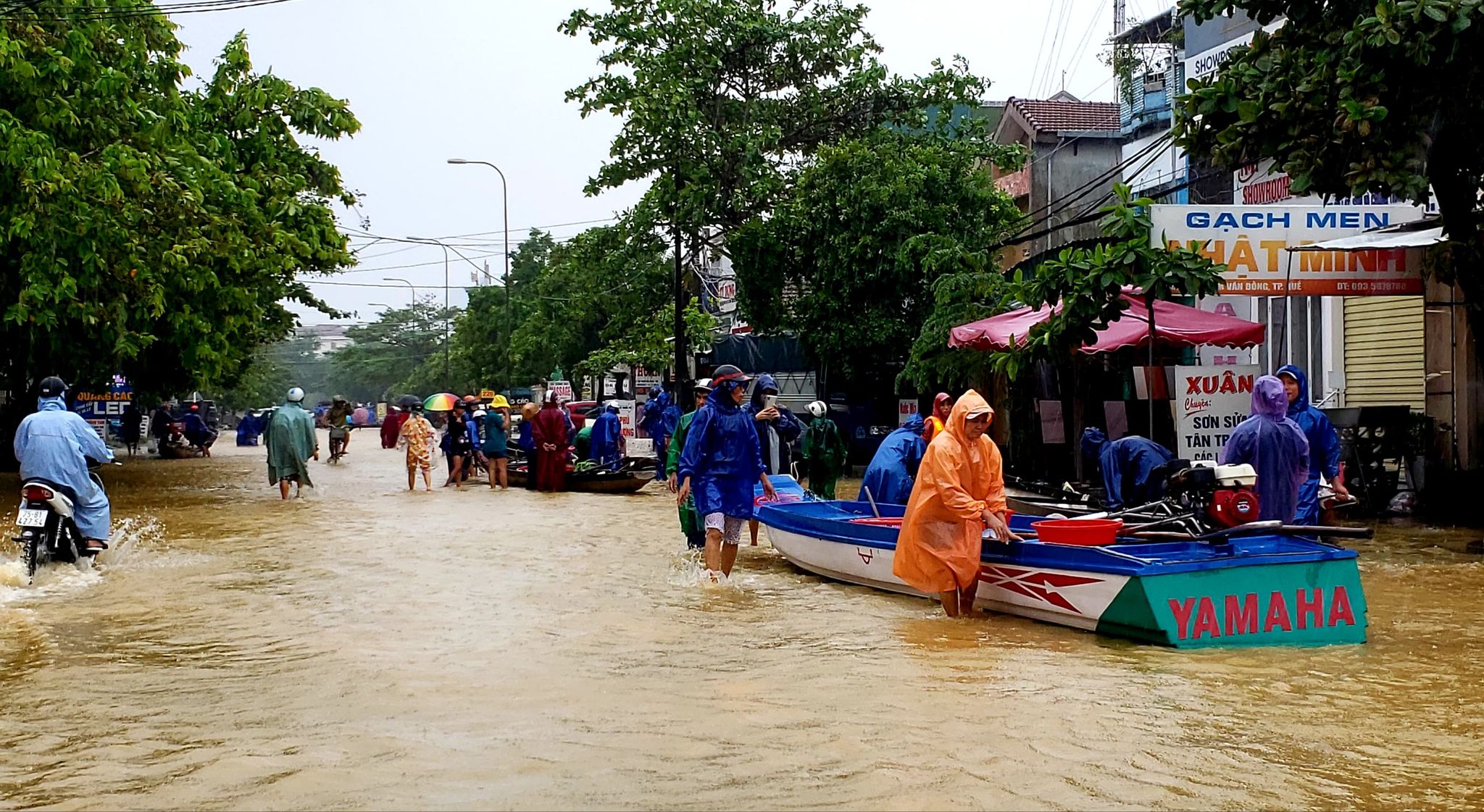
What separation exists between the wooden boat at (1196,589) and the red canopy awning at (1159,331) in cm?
574

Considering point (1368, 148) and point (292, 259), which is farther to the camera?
point (292, 259)

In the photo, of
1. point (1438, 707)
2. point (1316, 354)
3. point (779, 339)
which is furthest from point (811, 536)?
point (779, 339)

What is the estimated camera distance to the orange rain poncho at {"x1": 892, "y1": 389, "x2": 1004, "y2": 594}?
357 inches

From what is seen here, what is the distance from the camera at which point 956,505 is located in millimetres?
9023

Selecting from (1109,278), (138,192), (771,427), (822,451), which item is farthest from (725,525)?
(138,192)

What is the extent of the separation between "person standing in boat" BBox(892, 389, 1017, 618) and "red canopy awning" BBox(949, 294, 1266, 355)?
18.2ft

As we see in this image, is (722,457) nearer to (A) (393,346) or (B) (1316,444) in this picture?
(B) (1316,444)

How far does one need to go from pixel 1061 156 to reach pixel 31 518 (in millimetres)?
32369

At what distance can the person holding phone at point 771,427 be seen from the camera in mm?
13266

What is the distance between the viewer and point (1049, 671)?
7.90m

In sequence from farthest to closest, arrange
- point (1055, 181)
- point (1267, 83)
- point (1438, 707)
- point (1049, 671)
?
point (1055, 181) → point (1267, 83) → point (1049, 671) → point (1438, 707)

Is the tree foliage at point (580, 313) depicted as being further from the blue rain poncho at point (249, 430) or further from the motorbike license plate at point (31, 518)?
the motorbike license plate at point (31, 518)

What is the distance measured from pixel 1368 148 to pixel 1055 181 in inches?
1096

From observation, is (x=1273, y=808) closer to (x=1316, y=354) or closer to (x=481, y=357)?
(x=1316, y=354)
